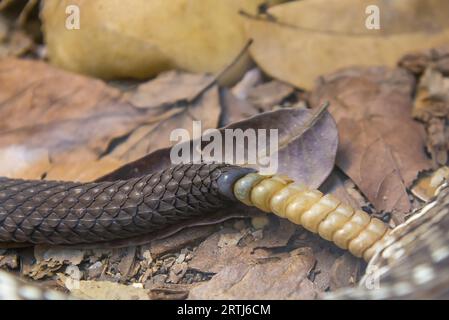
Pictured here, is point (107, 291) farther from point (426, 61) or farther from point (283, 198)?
point (426, 61)

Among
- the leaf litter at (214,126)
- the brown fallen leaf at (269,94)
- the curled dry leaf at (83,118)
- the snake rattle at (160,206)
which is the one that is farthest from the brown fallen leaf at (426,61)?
the snake rattle at (160,206)

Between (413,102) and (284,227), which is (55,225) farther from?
(413,102)

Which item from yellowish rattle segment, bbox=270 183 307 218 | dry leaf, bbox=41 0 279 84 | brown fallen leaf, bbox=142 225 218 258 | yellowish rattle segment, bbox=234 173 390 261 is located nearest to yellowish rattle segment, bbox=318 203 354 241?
yellowish rattle segment, bbox=234 173 390 261

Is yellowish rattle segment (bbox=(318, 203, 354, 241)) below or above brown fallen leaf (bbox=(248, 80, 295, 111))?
below

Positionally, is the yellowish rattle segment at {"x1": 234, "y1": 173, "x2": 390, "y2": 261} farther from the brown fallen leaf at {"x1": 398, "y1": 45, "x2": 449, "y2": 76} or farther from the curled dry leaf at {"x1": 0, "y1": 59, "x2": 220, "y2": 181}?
the brown fallen leaf at {"x1": 398, "y1": 45, "x2": 449, "y2": 76}

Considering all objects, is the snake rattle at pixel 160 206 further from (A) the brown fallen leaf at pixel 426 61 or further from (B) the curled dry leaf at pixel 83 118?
(A) the brown fallen leaf at pixel 426 61

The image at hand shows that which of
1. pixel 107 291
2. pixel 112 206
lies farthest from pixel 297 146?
pixel 107 291

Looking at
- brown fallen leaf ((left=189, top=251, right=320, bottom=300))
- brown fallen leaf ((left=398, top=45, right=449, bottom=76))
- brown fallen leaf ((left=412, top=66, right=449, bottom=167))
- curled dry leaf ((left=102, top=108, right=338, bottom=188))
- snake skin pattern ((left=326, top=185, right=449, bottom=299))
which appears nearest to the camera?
snake skin pattern ((left=326, top=185, right=449, bottom=299))
